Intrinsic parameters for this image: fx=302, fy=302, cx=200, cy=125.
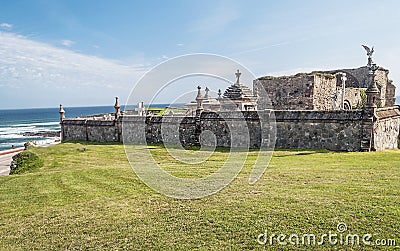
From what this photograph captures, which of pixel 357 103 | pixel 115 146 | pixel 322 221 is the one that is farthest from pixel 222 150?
pixel 357 103

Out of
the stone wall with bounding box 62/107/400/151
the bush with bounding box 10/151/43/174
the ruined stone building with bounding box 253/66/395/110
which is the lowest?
the bush with bounding box 10/151/43/174

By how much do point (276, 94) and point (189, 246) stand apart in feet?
70.3

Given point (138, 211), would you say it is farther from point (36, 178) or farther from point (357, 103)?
point (357, 103)

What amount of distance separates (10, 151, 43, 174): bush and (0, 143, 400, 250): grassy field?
12.3 feet

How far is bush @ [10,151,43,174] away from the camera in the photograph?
550 inches

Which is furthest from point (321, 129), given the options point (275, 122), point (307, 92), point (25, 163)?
point (25, 163)

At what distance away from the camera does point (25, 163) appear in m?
14.8

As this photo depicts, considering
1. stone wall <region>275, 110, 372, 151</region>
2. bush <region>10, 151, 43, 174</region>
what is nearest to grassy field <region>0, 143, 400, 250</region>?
bush <region>10, 151, 43, 174</region>

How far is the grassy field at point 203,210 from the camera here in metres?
5.54

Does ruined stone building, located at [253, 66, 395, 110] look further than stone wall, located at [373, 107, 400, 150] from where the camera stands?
Yes

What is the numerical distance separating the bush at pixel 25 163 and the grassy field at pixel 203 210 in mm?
3737

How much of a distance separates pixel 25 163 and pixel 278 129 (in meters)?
12.9

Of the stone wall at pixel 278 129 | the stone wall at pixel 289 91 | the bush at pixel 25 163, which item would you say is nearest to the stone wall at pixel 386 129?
the stone wall at pixel 278 129

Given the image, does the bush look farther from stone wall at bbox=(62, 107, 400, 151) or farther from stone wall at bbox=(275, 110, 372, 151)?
stone wall at bbox=(275, 110, 372, 151)
